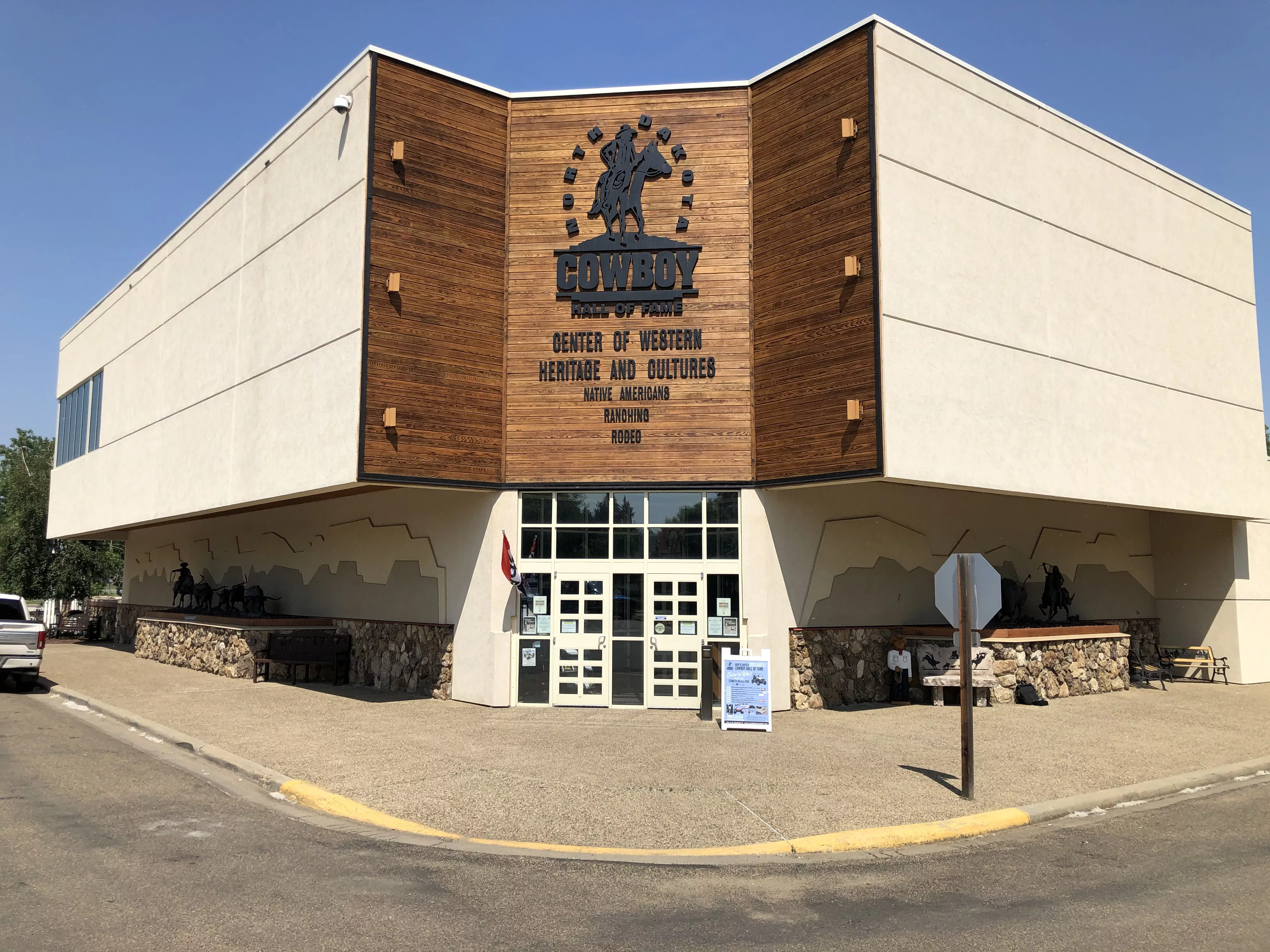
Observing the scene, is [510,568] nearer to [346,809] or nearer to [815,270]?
[815,270]

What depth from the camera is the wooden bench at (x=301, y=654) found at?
20.8 metres

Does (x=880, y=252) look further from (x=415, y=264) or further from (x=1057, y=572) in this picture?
(x=1057, y=572)

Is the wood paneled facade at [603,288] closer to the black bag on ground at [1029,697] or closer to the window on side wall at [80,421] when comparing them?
the black bag on ground at [1029,697]

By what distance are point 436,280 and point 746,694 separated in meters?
8.68

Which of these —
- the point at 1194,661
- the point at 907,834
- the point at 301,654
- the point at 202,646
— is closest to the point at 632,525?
the point at 301,654

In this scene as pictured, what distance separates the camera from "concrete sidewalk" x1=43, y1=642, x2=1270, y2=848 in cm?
953

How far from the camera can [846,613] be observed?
58.6 ft

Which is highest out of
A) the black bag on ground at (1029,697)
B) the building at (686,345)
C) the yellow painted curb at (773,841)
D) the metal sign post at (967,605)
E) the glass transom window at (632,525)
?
the building at (686,345)

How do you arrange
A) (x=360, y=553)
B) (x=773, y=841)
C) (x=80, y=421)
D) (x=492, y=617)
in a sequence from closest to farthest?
(x=773, y=841)
(x=492, y=617)
(x=360, y=553)
(x=80, y=421)

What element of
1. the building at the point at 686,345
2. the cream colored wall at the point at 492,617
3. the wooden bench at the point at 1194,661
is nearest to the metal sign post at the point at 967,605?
the building at the point at 686,345

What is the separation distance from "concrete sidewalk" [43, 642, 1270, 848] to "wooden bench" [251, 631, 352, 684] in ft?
4.36

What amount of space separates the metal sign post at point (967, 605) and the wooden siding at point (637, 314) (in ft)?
21.0

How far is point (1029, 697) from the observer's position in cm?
1791

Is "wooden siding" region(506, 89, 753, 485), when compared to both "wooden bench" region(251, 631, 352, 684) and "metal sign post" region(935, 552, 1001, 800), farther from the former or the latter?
"wooden bench" region(251, 631, 352, 684)
